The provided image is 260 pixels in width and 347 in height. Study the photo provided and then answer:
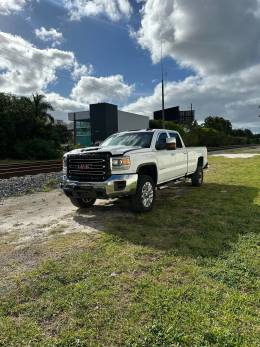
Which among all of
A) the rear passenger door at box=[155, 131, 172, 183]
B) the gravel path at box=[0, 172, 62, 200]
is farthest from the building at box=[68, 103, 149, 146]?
the rear passenger door at box=[155, 131, 172, 183]

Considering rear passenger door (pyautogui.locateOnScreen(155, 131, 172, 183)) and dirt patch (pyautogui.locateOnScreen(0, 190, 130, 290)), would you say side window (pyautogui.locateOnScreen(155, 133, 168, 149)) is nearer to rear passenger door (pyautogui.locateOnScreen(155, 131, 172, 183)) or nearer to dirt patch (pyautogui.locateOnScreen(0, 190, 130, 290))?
rear passenger door (pyautogui.locateOnScreen(155, 131, 172, 183))

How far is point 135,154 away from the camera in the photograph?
23.5ft

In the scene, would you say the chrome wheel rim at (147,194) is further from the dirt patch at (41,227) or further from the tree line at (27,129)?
the tree line at (27,129)

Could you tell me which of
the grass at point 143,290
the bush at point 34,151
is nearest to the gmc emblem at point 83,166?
the grass at point 143,290

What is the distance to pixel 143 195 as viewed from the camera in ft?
24.0

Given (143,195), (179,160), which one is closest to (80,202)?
(143,195)

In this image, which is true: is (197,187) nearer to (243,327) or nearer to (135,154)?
(135,154)

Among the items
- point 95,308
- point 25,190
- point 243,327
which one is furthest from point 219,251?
point 25,190

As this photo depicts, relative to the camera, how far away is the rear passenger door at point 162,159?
26.9 ft

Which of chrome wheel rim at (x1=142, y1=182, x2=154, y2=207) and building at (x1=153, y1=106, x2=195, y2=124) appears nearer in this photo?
chrome wheel rim at (x1=142, y1=182, x2=154, y2=207)

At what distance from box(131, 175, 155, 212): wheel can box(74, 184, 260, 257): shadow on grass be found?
19 cm

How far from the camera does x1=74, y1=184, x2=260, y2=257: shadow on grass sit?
207 inches

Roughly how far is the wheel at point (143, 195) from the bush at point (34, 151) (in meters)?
30.2

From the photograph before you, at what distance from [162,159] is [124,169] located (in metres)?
1.72
